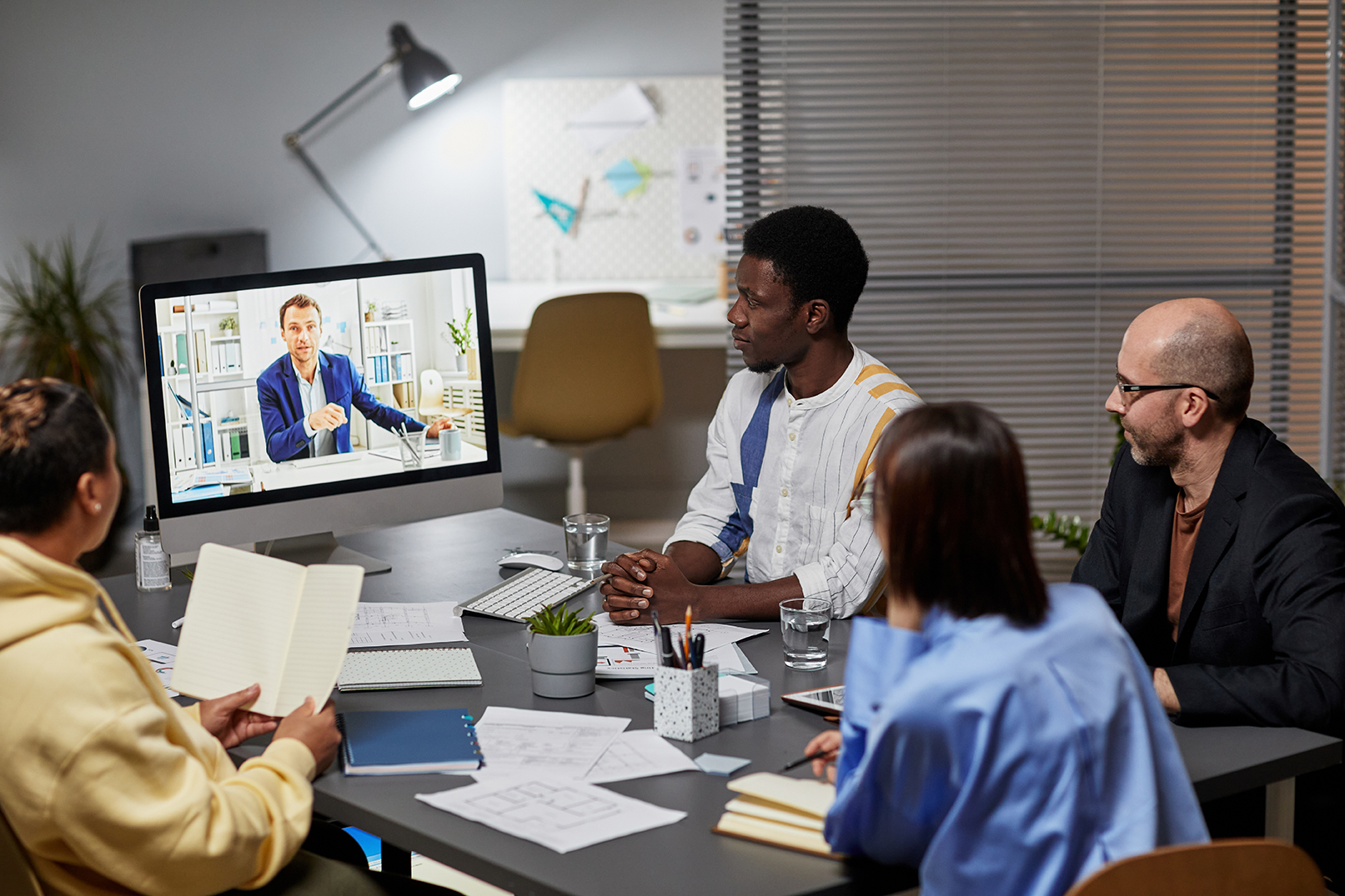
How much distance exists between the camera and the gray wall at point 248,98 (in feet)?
15.1

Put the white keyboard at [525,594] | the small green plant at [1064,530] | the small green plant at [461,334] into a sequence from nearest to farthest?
the white keyboard at [525,594], the small green plant at [461,334], the small green plant at [1064,530]

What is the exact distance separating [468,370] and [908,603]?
1264 mm

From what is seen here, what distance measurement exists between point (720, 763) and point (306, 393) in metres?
1.05

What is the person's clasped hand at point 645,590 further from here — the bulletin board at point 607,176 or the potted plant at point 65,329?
the bulletin board at point 607,176

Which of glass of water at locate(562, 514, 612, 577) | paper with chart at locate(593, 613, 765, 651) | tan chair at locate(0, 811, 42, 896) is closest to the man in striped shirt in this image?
glass of water at locate(562, 514, 612, 577)

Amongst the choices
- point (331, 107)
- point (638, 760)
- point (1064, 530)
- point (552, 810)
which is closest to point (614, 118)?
point (331, 107)

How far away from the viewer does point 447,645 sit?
1.88 meters

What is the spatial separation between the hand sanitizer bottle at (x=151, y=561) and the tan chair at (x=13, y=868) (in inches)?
40.2

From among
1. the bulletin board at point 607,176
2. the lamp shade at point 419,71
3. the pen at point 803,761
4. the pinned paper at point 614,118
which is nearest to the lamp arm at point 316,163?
the lamp shade at point 419,71

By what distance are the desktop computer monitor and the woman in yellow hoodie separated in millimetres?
759

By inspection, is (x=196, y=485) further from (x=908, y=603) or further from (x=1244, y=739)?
(x=1244, y=739)

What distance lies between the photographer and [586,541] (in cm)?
226

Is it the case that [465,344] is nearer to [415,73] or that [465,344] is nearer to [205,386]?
[205,386]

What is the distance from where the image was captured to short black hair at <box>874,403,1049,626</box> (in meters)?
1.15
